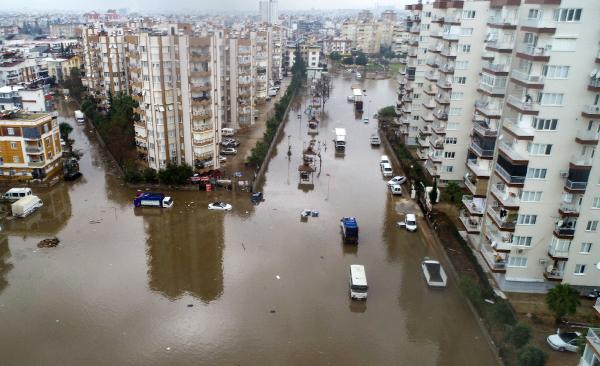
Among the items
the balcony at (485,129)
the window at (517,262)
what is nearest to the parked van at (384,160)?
the balcony at (485,129)

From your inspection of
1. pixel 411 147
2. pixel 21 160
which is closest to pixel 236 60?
pixel 411 147

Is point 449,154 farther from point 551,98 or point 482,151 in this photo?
point 551,98

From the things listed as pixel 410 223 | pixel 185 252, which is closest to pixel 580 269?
pixel 410 223

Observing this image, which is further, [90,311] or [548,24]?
[90,311]

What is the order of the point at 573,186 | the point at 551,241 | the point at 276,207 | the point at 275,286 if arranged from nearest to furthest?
the point at 573,186
the point at 551,241
the point at 275,286
the point at 276,207

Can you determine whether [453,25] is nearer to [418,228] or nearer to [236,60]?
[418,228]

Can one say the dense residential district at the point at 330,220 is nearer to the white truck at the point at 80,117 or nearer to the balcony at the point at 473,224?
the balcony at the point at 473,224
